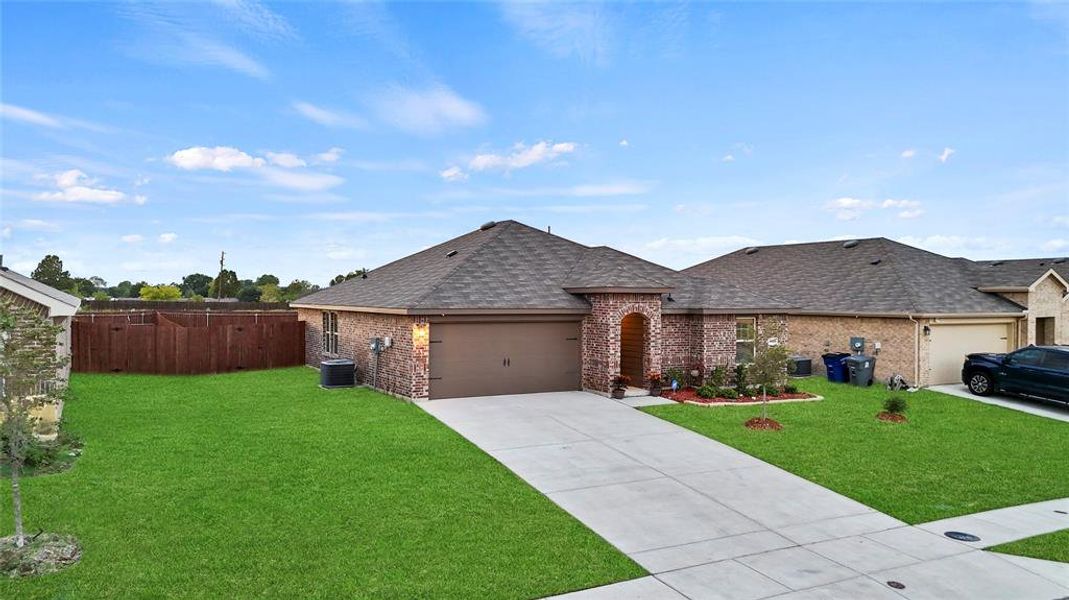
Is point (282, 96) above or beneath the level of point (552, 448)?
above

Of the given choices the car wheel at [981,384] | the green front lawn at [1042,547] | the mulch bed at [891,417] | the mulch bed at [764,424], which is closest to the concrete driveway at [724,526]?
the green front lawn at [1042,547]

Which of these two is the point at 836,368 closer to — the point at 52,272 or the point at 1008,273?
the point at 1008,273

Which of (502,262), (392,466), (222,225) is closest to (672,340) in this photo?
(502,262)

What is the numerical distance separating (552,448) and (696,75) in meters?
13.6

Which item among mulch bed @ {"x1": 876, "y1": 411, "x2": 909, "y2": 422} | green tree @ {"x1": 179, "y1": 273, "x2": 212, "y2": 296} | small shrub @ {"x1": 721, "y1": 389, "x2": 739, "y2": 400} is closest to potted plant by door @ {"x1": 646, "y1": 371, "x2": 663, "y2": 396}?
small shrub @ {"x1": 721, "y1": 389, "x2": 739, "y2": 400}

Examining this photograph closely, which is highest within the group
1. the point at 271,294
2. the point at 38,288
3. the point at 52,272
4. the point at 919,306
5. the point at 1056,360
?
the point at 52,272

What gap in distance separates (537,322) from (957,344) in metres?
14.1

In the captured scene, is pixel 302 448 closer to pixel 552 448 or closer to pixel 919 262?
pixel 552 448

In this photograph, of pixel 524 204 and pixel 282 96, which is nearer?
pixel 282 96

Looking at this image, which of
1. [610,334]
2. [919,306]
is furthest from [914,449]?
[919,306]

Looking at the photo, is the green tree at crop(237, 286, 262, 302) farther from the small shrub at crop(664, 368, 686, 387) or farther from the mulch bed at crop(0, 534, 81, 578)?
the mulch bed at crop(0, 534, 81, 578)

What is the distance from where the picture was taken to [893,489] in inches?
351

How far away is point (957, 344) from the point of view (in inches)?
770

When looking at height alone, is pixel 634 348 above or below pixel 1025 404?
above
